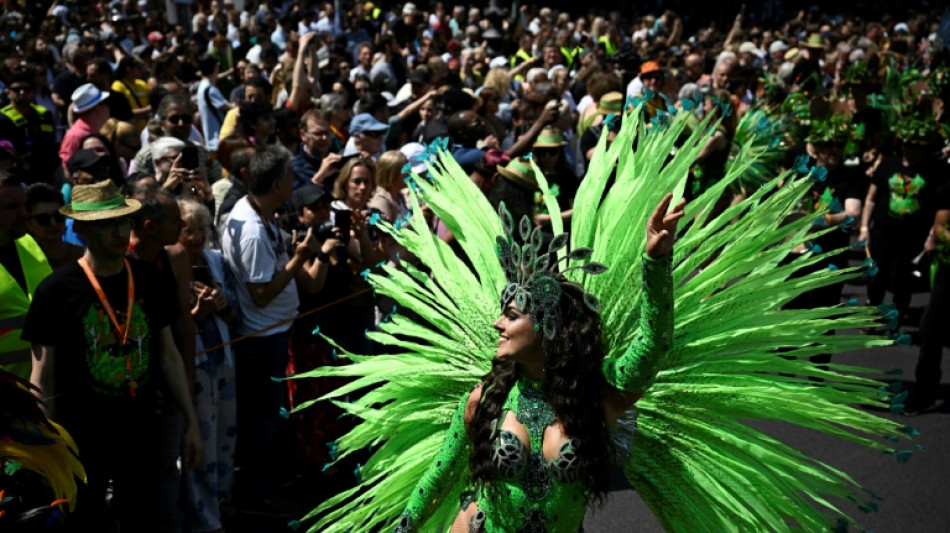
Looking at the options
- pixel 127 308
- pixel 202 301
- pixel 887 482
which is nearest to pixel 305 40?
pixel 202 301

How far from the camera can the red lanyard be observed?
14.3ft

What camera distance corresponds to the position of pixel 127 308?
4.45 metres

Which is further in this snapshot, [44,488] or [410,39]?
[410,39]

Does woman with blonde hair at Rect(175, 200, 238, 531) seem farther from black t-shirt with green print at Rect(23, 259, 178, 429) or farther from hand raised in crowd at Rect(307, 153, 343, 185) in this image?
hand raised in crowd at Rect(307, 153, 343, 185)

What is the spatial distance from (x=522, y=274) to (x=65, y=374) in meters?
2.07

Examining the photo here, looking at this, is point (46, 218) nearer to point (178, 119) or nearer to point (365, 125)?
point (178, 119)

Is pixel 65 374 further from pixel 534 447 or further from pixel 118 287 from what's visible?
pixel 534 447

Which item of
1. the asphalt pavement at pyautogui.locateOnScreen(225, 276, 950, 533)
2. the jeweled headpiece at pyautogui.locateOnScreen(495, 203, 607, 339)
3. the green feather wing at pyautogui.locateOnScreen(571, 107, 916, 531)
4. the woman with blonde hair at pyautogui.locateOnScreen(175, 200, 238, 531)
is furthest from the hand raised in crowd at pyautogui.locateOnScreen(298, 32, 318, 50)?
the jeweled headpiece at pyautogui.locateOnScreen(495, 203, 607, 339)

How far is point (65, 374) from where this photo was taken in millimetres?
4371

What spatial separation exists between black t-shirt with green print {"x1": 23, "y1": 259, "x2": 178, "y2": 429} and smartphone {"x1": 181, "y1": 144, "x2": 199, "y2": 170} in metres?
1.44

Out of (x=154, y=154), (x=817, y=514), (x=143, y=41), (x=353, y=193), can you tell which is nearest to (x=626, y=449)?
(x=817, y=514)

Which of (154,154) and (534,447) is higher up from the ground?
(154,154)

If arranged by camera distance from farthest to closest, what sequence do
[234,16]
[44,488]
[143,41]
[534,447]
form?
[234,16], [143,41], [44,488], [534,447]

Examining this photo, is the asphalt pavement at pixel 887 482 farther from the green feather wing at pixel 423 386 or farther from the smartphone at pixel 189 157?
the smartphone at pixel 189 157
